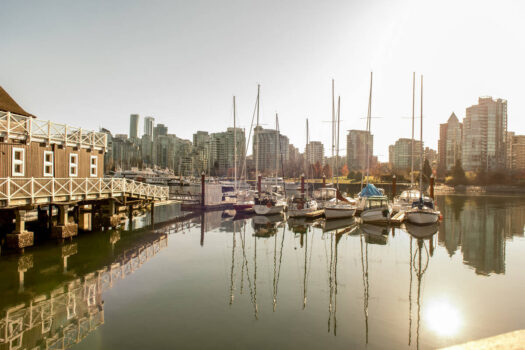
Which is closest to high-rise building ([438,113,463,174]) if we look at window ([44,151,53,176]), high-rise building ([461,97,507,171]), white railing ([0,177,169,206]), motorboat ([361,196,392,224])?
high-rise building ([461,97,507,171])

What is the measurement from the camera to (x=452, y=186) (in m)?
108

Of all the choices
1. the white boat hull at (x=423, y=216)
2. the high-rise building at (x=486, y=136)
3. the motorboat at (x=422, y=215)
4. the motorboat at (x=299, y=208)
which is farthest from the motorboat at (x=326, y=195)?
the high-rise building at (x=486, y=136)

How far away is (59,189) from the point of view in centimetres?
2056

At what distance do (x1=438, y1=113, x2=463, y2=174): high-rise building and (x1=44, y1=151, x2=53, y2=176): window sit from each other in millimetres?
161699

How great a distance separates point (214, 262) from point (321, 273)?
21.5 feet

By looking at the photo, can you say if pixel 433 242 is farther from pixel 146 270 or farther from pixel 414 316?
pixel 146 270

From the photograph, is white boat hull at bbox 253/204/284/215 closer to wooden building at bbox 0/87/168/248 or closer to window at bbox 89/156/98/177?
wooden building at bbox 0/87/168/248

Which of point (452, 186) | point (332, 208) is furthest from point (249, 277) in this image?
point (452, 186)

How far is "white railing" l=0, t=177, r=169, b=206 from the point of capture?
17891mm

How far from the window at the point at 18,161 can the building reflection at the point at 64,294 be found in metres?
5.33

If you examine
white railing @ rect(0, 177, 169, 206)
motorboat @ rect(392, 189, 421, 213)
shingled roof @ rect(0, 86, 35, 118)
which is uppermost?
shingled roof @ rect(0, 86, 35, 118)

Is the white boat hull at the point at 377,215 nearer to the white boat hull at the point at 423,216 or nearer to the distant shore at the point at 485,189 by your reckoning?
the white boat hull at the point at 423,216

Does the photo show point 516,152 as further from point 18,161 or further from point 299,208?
point 18,161

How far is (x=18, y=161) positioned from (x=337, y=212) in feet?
97.1
